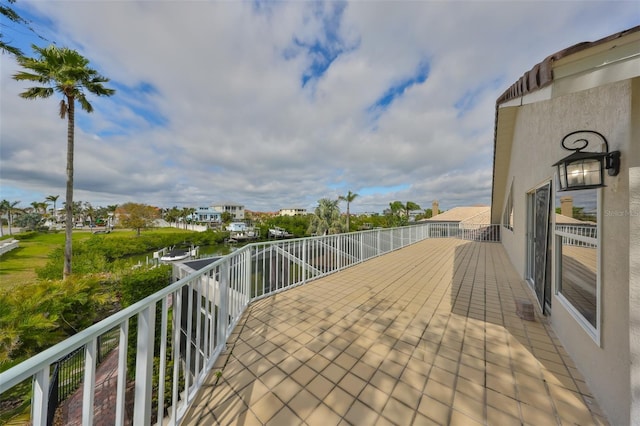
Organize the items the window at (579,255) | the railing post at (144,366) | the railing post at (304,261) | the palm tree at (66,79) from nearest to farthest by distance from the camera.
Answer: the railing post at (144,366) < the window at (579,255) < the railing post at (304,261) < the palm tree at (66,79)

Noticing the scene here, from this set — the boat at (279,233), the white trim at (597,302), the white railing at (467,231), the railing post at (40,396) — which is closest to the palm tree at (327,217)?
the white railing at (467,231)

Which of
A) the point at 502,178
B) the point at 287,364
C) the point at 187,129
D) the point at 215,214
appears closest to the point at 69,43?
the point at 187,129

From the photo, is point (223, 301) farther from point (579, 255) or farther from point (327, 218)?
point (327, 218)

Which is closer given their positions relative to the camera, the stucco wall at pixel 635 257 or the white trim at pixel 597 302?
the stucco wall at pixel 635 257

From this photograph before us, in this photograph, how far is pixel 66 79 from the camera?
8805mm

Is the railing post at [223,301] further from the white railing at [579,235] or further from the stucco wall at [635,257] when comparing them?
the white railing at [579,235]

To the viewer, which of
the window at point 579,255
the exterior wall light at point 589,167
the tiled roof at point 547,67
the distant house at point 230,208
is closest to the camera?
the tiled roof at point 547,67

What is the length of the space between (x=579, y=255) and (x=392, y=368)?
2139 mm

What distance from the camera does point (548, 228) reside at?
308 centimetres

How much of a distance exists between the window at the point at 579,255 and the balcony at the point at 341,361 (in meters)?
0.53

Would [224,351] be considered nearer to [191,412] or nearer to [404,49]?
[191,412]

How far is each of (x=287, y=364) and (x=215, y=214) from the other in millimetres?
67406

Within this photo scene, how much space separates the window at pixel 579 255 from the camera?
184cm

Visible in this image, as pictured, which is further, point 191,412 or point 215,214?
point 215,214
